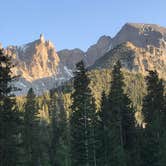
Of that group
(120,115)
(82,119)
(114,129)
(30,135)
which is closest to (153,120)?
(114,129)

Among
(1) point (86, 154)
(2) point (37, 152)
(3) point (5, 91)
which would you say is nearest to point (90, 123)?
(1) point (86, 154)

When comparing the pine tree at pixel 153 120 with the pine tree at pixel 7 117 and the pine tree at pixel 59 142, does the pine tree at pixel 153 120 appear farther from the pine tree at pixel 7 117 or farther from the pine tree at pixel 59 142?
the pine tree at pixel 59 142

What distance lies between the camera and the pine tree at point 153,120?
5494cm

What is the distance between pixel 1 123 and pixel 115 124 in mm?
24533

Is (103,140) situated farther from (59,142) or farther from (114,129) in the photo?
(59,142)

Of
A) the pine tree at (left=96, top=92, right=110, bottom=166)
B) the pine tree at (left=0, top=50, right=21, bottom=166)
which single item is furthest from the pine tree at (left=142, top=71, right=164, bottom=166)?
the pine tree at (left=0, top=50, right=21, bottom=166)

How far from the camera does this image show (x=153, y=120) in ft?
182

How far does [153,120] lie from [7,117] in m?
23.8

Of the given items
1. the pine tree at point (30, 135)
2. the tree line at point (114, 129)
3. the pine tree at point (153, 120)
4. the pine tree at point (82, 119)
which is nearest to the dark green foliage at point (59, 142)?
the pine tree at point (30, 135)

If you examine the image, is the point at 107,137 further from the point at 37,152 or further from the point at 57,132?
the point at 57,132

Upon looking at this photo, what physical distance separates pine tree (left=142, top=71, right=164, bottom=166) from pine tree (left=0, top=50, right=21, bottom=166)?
2061 cm

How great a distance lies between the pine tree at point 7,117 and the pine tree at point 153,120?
67.6 ft

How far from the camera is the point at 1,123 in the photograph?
120 ft

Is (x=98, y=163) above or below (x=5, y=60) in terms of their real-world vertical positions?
below
